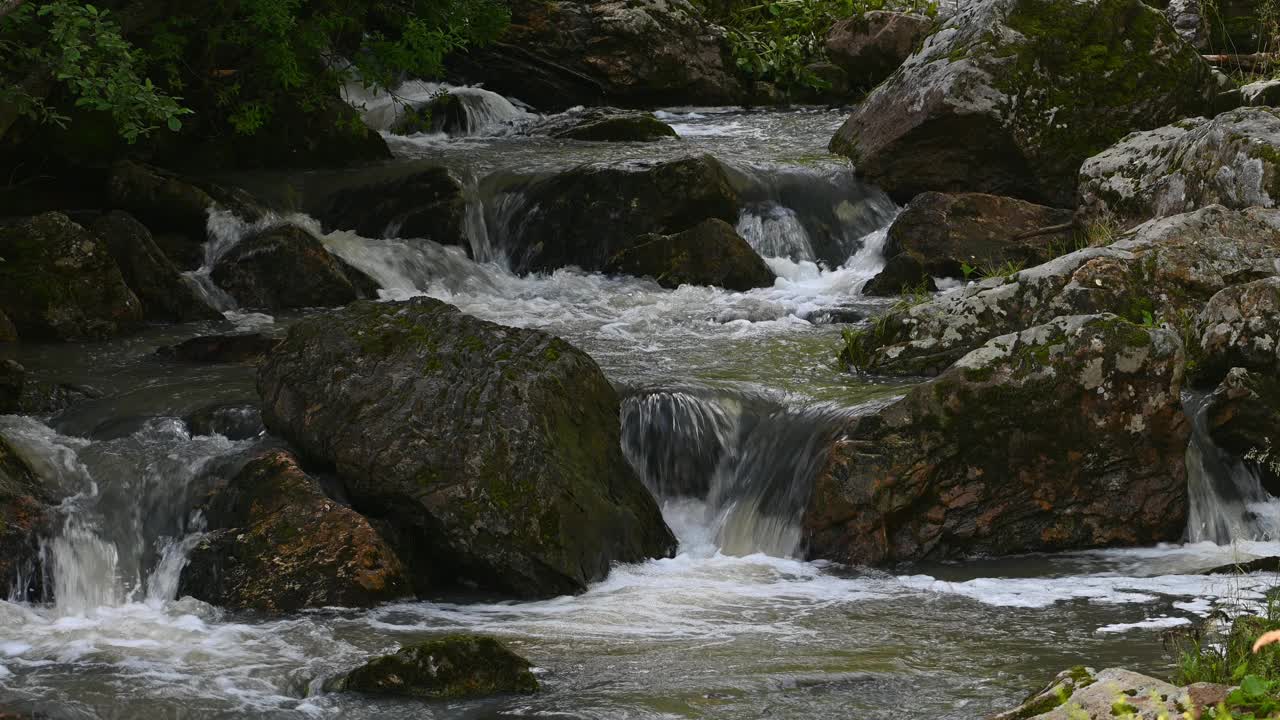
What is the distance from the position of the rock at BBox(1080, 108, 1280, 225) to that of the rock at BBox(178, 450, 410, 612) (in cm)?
764

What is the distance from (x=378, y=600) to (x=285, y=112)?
9651 mm

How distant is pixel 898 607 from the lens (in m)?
7.43

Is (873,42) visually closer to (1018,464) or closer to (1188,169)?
(1188,169)

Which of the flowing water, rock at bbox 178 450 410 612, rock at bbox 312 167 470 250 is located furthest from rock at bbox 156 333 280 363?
rock at bbox 312 167 470 250

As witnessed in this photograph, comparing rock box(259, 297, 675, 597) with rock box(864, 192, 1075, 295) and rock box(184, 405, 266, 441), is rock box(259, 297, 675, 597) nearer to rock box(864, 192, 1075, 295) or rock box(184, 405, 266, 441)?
rock box(184, 405, 266, 441)

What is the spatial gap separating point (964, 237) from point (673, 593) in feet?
21.3

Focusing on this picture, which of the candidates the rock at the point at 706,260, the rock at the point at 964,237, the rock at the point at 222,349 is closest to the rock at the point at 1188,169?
the rock at the point at 964,237

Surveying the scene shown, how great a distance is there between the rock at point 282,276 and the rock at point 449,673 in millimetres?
7488

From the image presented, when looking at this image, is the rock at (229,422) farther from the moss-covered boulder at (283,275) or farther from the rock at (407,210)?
the rock at (407,210)

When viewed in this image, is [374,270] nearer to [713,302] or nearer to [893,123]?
[713,302]

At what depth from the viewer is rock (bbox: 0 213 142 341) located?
11961mm

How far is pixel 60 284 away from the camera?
12055 mm

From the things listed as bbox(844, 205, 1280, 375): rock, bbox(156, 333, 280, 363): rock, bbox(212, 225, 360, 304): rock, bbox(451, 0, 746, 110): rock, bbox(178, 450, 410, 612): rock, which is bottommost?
bbox(178, 450, 410, 612): rock

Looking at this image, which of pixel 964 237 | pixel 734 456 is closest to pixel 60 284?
pixel 734 456
